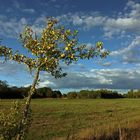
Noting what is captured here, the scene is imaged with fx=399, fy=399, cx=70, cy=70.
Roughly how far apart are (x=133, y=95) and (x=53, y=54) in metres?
165

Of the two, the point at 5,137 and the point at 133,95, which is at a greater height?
the point at 133,95

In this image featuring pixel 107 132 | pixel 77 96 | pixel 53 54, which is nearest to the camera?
pixel 53 54

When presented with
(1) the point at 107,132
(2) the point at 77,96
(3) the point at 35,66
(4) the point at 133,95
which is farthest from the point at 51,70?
(4) the point at 133,95

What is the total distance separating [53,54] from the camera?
12.4 metres

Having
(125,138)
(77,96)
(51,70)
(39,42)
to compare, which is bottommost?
(125,138)

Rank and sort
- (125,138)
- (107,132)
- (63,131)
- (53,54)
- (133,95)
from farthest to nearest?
(133,95), (63,131), (107,132), (125,138), (53,54)

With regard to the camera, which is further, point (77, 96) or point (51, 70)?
point (77, 96)

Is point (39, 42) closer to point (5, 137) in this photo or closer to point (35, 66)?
point (35, 66)

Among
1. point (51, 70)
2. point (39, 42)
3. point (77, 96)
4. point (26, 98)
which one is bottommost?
point (26, 98)

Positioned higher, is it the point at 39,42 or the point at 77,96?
the point at 77,96

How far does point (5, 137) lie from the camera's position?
41.1 feet

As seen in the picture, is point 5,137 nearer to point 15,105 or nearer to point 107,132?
point 15,105

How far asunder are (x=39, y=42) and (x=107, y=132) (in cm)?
1108

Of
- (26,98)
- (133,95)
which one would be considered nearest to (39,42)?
(26,98)
